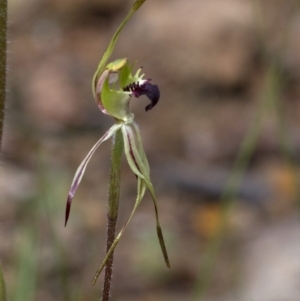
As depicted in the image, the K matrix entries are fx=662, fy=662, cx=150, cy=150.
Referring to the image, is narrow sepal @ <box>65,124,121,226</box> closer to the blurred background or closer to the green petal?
the green petal

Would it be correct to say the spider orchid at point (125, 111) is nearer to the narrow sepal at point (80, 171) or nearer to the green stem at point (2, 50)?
the narrow sepal at point (80, 171)

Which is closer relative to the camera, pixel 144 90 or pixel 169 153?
pixel 144 90

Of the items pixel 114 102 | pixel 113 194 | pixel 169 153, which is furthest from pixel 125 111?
pixel 169 153

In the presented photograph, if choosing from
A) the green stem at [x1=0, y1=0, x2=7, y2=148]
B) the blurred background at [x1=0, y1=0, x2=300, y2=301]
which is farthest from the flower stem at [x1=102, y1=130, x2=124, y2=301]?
the blurred background at [x1=0, y1=0, x2=300, y2=301]

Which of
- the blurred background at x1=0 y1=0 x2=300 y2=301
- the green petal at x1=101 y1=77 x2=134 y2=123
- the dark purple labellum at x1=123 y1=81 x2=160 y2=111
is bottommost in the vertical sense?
the blurred background at x1=0 y1=0 x2=300 y2=301

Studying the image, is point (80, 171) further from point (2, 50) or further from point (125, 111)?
point (2, 50)

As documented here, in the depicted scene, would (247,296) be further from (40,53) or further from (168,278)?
(40,53)
